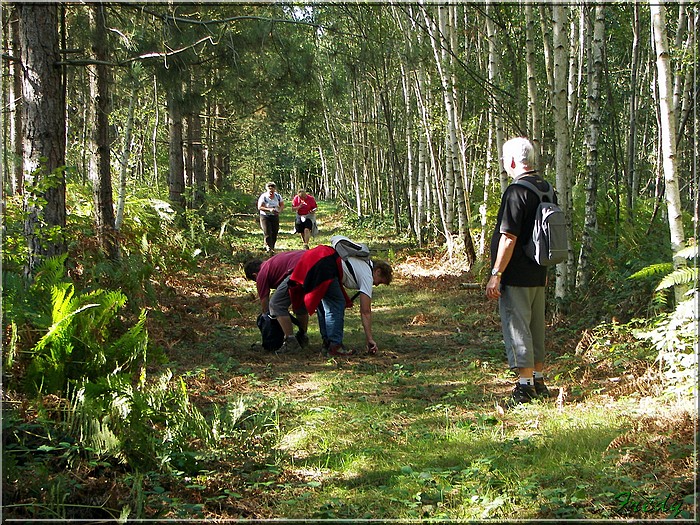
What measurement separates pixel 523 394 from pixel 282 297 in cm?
334

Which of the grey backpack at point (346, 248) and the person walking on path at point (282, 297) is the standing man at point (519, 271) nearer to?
the grey backpack at point (346, 248)

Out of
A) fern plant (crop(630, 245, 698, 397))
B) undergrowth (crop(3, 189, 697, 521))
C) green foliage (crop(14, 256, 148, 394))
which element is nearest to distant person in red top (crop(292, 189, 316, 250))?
undergrowth (crop(3, 189, 697, 521))

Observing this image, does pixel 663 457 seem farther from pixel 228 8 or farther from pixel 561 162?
pixel 228 8

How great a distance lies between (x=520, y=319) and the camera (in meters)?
5.56

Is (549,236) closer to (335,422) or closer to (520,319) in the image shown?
(520,319)

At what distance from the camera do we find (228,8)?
1227cm

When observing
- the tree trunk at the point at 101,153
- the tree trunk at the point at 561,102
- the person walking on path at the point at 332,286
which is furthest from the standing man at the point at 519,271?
the tree trunk at the point at 101,153

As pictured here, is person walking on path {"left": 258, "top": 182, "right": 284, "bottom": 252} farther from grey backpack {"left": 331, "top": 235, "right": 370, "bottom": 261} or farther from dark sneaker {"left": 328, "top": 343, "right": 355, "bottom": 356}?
dark sneaker {"left": 328, "top": 343, "right": 355, "bottom": 356}

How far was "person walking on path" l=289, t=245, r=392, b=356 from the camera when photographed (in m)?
7.55

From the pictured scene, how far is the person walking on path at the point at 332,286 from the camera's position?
7551mm

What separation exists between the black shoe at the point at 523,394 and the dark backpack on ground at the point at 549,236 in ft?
3.53

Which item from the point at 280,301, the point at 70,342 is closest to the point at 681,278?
the point at 280,301

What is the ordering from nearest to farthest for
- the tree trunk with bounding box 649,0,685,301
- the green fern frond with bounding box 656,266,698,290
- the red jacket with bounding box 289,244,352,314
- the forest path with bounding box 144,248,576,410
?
the green fern frond with bounding box 656,266,698,290 < the tree trunk with bounding box 649,0,685,301 < the forest path with bounding box 144,248,576,410 < the red jacket with bounding box 289,244,352,314

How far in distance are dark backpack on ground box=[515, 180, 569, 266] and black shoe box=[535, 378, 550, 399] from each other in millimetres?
1107
